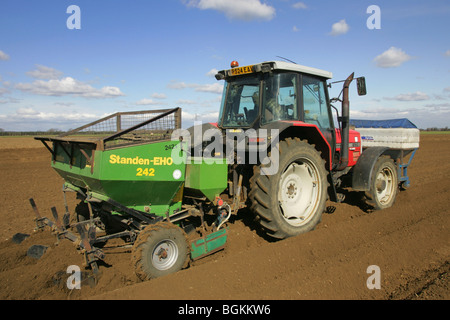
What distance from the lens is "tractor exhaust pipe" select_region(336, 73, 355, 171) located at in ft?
18.3

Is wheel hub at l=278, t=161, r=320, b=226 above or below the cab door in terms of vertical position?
below

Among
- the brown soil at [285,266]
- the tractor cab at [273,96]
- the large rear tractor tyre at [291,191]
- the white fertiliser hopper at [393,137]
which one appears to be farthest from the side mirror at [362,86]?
the white fertiliser hopper at [393,137]

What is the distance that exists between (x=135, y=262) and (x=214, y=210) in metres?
1.31

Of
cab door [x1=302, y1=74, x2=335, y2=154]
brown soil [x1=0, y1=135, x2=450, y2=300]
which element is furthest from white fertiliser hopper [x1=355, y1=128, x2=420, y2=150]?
cab door [x1=302, y1=74, x2=335, y2=154]

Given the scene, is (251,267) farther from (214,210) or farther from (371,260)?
(371,260)

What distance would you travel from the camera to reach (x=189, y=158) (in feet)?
13.8

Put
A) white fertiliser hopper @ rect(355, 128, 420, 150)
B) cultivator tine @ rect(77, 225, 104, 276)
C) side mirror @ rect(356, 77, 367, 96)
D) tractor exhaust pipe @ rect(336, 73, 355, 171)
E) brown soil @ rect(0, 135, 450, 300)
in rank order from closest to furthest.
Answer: brown soil @ rect(0, 135, 450, 300), cultivator tine @ rect(77, 225, 104, 276), side mirror @ rect(356, 77, 367, 96), tractor exhaust pipe @ rect(336, 73, 355, 171), white fertiliser hopper @ rect(355, 128, 420, 150)

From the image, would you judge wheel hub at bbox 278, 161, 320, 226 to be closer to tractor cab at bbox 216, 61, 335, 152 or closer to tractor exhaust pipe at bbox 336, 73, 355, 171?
tractor cab at bbox 216, 61, 335, 152

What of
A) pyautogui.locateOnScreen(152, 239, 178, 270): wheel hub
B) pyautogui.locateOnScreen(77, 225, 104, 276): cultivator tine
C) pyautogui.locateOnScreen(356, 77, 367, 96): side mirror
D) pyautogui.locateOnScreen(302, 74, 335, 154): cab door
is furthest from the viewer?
pyautogui.locateOnScreen(356, 77, 367, 96): side mirror

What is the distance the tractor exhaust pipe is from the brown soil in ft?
3.36

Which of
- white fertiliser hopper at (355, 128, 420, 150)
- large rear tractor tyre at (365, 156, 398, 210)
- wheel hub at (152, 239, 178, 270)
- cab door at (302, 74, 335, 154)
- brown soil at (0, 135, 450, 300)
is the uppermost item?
cab door at (302, 74, 335, 154)

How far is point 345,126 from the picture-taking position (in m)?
5.74

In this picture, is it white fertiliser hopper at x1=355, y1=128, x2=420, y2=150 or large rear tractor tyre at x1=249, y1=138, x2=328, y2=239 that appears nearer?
large rear tractor tyre at x1=249, y1=138, x2=328, y2=239
